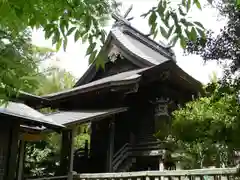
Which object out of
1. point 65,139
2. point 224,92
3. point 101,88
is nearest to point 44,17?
point 224,92

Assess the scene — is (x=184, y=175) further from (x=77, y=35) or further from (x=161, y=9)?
(x=77, y=35)

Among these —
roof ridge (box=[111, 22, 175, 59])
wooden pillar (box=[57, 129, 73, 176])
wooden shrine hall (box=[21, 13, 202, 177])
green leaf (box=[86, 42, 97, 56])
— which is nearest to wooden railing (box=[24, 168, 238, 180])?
wooden pillar (box=[57, 129, 73, 176])

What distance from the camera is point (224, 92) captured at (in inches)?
242

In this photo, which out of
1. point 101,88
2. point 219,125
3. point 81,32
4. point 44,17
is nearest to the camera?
point 44,17

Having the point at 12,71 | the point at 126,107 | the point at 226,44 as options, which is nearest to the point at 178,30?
the point at 12,71

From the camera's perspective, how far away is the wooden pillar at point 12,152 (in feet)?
27.5

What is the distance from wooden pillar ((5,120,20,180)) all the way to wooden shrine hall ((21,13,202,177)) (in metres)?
3.69

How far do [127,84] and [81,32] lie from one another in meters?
11.1

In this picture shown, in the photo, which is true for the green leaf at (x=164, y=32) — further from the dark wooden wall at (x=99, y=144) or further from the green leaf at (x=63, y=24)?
the dark wooden wall at (x=99, y=144)

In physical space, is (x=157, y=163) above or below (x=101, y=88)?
below

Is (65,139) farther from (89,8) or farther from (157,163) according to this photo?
(89,8)

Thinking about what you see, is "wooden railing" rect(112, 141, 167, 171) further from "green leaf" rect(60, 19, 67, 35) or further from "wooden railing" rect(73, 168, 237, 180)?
"green leaf" rect(60, 19, 67, 35)

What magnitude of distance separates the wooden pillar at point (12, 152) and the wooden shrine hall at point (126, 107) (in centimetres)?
369

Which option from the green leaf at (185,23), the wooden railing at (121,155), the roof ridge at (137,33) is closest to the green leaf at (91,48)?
the green leaf at (185,23)
